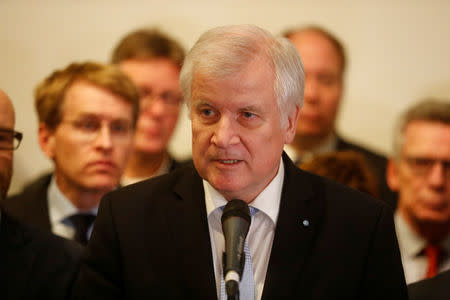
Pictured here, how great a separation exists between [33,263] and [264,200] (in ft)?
2.79

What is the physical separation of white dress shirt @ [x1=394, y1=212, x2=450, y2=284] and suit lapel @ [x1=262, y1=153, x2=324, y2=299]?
175 centimetres

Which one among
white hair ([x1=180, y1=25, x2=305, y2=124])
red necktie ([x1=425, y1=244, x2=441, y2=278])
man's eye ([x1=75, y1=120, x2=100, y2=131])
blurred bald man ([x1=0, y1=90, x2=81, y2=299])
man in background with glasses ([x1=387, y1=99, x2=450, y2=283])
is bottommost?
red necktie ([x1=425, y1=244, x2=441, y2=278])

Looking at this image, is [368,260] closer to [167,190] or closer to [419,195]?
[167,190]

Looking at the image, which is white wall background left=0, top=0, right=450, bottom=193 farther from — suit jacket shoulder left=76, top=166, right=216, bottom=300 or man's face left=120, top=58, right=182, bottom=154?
suit jacket shoulder left=76, top=166, right=216, bottom=300

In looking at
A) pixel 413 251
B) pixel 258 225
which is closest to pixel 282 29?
pixel 413 251

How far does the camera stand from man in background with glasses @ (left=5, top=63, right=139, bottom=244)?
10.5ft

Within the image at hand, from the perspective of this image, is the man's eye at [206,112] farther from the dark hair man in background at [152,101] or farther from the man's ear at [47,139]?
the dark hair man in background at [152,101]

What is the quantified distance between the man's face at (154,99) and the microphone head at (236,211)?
240 cm

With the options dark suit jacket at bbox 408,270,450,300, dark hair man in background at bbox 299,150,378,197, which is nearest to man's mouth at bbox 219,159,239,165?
dark suit jacket at bbox 408,270,450,300

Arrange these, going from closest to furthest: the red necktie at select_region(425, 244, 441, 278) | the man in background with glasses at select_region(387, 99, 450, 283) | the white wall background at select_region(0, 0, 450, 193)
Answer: the red necktie at select_region(425, 244, 441, 278) → the man in background with glasses at select_region(387, 99, 450, 283) → the white wall background at select_region(0, 0, 450, 193)

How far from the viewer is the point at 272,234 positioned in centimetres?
212

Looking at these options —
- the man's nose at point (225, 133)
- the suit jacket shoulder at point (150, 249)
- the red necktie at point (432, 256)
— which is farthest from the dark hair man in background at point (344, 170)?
the man's nose at point (225, 133)

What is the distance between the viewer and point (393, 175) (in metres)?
4.09

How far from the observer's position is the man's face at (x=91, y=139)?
3.20 m
